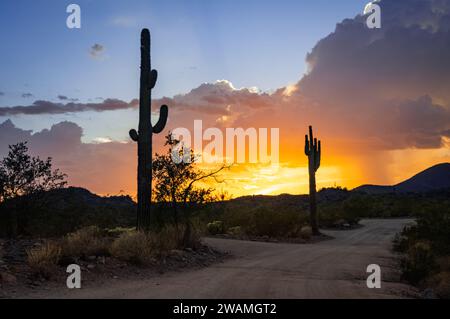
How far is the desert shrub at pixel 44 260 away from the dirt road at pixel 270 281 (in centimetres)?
118

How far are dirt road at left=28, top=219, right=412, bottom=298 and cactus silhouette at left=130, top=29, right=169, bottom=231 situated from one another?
11.6 feet

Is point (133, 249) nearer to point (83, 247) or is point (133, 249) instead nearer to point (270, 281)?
point (83, 247)

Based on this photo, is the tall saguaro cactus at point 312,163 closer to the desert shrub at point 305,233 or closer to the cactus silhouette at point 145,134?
the desert shrub at point 305,233

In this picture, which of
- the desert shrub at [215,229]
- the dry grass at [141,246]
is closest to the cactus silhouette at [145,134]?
the dry grass at [141,246]

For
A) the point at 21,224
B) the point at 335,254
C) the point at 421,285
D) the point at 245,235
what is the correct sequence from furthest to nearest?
the point at 245,235, the point at 21,224, the point at 335,254, the point at 421,285

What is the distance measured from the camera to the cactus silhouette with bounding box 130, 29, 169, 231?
55.6 ft

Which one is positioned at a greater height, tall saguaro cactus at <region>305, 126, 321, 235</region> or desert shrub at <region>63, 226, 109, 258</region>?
tall saguaro cactus at <region>305, 126, 321, 235</region>

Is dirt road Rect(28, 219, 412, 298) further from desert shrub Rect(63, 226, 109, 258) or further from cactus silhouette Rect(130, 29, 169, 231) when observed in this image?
cactus silhouette Rect(130, 29, 169, 231)

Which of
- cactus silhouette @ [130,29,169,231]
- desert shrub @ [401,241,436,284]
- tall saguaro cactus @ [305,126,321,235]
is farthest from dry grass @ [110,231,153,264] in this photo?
tall saguaro cactus @ [305,126,321,235]

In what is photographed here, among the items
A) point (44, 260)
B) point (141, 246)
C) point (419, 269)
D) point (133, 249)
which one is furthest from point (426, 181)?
point (44, 260)

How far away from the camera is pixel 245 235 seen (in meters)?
26.7
